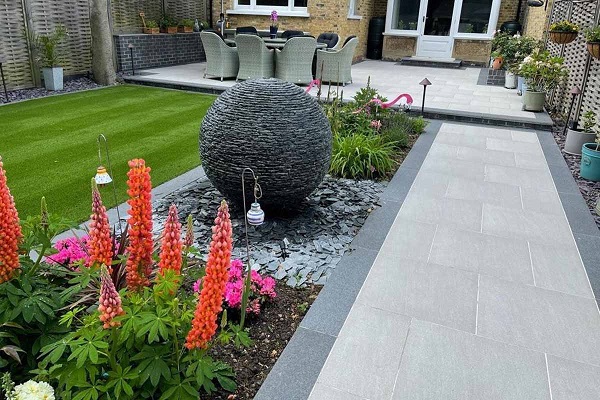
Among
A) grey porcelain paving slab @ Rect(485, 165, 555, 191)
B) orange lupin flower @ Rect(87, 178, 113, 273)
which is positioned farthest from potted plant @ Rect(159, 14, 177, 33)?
orange lupin flower @ Rect(87, 178, 113, 273)

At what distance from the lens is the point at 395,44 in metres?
15.0

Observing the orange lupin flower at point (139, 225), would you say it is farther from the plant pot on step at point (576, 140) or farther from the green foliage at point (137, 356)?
the plant pot on step at point (576, 140)

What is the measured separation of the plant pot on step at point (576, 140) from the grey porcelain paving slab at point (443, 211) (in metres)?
2.43

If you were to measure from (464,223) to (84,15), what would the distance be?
356 inches

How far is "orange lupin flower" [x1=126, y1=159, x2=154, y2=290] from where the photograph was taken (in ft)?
5.59

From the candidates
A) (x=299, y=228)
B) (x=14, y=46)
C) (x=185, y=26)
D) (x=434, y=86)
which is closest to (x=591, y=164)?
(x=299, y=228)

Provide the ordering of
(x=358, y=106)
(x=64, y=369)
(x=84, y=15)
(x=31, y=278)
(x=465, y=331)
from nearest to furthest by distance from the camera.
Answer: (x=64, y=369) < (x=31, y=278) < (x=465, y=331) < (x=358, y=106) < (x=84, y=15)

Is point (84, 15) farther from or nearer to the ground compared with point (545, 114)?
farther from the ground

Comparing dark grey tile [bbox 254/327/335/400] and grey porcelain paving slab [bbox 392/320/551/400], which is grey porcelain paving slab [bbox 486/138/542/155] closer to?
grey porcelain paving slab [bbox 392/320/551/400]

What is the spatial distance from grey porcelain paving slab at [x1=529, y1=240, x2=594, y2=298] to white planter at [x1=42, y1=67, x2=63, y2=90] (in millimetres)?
8479

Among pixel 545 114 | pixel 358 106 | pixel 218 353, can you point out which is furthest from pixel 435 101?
pixel 218 353

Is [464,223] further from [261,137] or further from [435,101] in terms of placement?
[435,101]

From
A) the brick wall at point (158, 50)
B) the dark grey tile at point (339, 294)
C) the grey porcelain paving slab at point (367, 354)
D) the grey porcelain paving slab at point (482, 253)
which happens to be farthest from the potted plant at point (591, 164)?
the brick wall at point (158, 50)

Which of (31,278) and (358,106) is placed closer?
(31,278)
